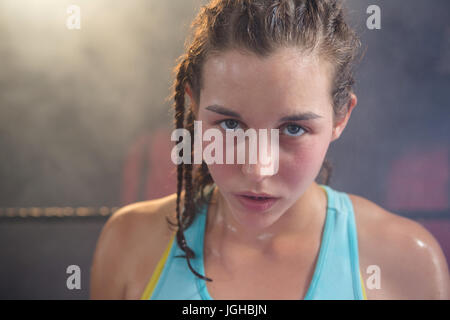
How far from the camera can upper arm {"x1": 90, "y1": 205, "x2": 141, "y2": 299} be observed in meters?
0.71

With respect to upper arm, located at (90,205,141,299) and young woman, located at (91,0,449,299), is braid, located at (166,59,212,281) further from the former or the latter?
upper arm, located at (90,205,141,299)

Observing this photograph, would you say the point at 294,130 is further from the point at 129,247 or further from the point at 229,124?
the point at 129,247

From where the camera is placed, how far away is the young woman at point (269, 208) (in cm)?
47

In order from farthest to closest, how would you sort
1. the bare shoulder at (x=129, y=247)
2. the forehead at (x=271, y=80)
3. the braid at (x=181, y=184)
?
1. the bare shoulder at (x=129, y=247)
2. the braid at (x=181, y=184)
3. the forehead at (x=271, y=80)

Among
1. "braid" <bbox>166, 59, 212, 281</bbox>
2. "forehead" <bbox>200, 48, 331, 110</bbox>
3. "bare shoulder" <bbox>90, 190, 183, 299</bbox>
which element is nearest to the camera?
"forehead" <bbox>200, 48, 331, 110</bbox>

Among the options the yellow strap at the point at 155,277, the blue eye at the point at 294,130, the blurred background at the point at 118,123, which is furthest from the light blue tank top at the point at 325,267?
the blue eye at the point at 294,130

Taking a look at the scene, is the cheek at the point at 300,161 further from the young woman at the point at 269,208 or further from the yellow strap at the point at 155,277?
the yellow strap at the point at 155,277

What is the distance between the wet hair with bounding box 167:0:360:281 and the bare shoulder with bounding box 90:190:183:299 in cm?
27

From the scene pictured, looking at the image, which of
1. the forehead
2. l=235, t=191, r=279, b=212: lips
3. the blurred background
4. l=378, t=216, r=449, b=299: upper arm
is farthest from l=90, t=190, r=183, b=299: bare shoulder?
l=378, t=216, r=449, b=299: upper arm

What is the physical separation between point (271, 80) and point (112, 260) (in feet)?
1.68

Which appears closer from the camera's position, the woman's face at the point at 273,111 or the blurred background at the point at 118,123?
the woman's face at the point at 273,111

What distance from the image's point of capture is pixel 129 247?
71 centimetres

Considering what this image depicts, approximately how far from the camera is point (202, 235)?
0.68m

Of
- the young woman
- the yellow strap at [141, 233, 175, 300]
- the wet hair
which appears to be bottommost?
the yellow strap at [141, 233, 175, 300]
